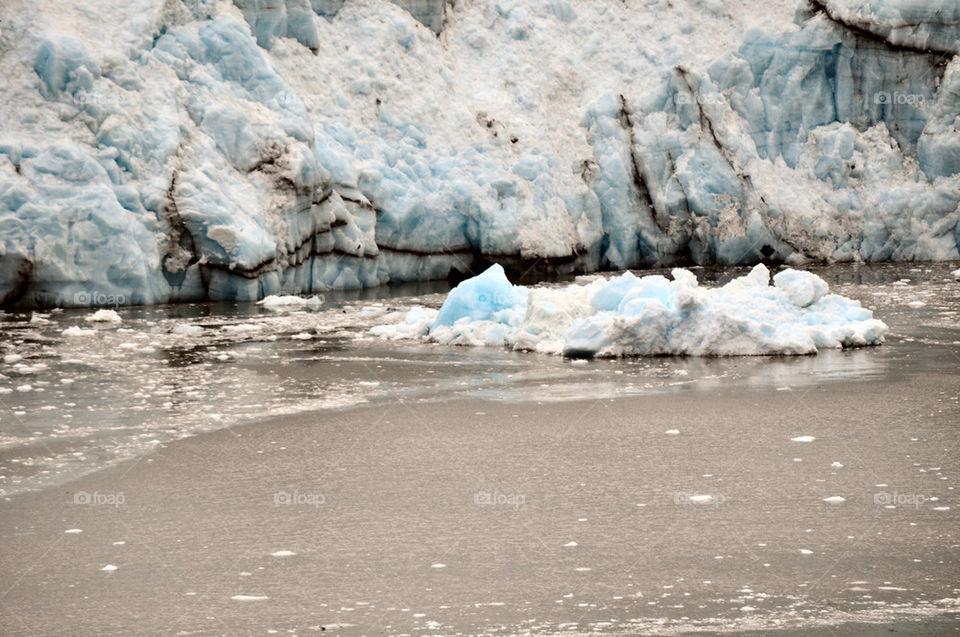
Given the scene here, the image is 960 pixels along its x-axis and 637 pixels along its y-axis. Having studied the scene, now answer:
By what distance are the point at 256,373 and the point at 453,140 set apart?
32.5 ft

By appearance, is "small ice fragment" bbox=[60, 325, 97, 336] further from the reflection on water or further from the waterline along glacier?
the waterline along glacier

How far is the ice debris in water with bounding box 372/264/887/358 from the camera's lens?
33.9 feet

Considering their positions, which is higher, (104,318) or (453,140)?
(453,140)

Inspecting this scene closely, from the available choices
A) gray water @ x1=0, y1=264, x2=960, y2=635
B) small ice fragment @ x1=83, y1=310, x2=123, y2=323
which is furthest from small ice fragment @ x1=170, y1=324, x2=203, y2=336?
gray water @ x1=0, y1=264, x2=960, y2=635

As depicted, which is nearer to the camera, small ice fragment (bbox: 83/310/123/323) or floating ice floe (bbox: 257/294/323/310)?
small ice fragment (bbox: 83/310/123/323)

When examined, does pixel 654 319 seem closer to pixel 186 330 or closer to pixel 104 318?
pixel 186 330

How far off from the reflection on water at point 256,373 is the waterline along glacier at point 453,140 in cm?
190

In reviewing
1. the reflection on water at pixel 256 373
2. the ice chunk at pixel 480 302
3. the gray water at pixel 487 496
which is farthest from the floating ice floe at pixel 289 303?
the gray water at pixel 487 496

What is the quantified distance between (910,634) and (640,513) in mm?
1600

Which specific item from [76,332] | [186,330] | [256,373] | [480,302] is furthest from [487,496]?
[76,332]

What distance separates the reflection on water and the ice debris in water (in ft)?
0.84

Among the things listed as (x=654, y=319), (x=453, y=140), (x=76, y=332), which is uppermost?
(x=453, y=140)

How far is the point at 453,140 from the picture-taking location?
1905 cm

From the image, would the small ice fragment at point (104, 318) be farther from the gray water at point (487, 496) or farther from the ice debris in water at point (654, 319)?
the ice debris in water at point (654, 319)
